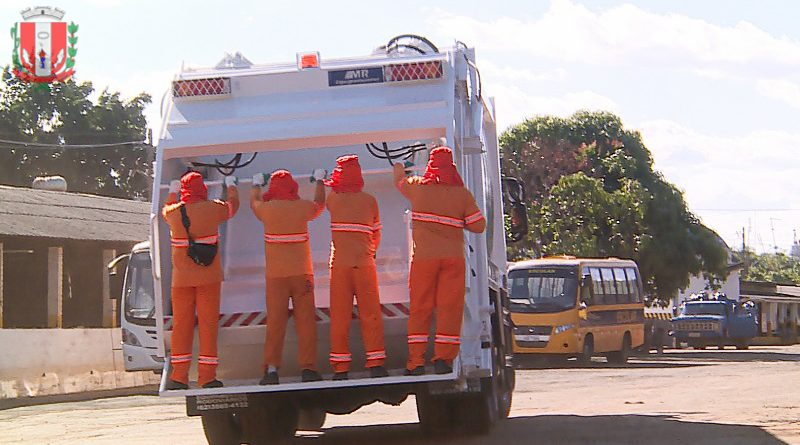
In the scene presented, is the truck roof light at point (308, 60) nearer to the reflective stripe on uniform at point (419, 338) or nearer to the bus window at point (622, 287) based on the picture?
the reflective stripe on uniform at point (419, 338)

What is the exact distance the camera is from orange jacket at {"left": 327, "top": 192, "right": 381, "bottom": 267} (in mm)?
10484

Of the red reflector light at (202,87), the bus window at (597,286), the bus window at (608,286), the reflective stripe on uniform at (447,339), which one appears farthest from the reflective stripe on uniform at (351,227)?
the bus window at (608,286)

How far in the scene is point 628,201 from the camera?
41281mm

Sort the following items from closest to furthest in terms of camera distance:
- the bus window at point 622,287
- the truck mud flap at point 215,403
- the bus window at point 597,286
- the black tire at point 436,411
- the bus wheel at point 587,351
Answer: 1. the truck mud flap at point 215,403
2. the black tire at point 436,411
3. the bus wheel at point 587,351
4. the bus window at point 597,286
5. the bus window at point 622,287

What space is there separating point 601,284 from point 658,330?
11.7 m

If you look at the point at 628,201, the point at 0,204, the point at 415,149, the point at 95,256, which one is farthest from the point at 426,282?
the point at 628,201

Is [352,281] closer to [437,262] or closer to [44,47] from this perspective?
[437,262]

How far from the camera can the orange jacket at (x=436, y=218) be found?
34.3 ft

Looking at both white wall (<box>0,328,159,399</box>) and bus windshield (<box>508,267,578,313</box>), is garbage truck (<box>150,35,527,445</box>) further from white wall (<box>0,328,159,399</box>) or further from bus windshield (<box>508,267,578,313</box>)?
bus windshield (<box>508,267,578,313</box>)

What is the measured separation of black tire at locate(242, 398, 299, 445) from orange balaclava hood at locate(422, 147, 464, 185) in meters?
2.75

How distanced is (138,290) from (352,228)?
533 inches

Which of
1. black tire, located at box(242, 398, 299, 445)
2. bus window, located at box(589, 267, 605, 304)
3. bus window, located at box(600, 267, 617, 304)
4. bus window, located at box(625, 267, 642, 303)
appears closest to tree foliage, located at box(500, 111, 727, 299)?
bus window, located at box(625, 267, 642, 303)

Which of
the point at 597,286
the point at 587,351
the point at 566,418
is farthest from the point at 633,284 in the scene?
the point at 566,418

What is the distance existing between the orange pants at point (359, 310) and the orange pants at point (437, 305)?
263 millimetres
